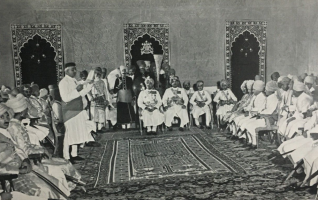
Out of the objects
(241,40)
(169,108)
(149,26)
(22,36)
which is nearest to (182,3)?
(149,26)

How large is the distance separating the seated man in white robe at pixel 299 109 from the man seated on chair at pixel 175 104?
269 cm

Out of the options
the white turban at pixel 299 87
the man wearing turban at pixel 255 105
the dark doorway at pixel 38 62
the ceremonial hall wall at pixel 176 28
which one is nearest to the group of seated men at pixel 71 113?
the ceremonial hall wall at pixel 176 28

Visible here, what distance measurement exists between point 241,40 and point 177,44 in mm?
1875

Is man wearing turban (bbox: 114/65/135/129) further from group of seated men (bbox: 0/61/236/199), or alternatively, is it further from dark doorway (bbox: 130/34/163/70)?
dark doorway (bbox: 130/34/163/70)

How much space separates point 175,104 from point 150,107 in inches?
26.4

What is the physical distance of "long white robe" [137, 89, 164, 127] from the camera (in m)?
6.77

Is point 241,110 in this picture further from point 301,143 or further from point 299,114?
point 301,143

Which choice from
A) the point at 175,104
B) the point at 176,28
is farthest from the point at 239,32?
the point at 175,104

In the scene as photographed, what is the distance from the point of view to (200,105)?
738 cm

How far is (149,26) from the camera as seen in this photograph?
27.1 feet

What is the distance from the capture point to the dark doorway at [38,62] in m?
7.91

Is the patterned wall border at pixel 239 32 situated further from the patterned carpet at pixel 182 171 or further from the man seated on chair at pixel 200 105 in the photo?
the patterned carpet at pixel 182 171

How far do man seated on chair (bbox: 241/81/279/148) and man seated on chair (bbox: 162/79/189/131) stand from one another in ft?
6.21

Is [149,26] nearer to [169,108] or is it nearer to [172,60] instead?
[172,60]
